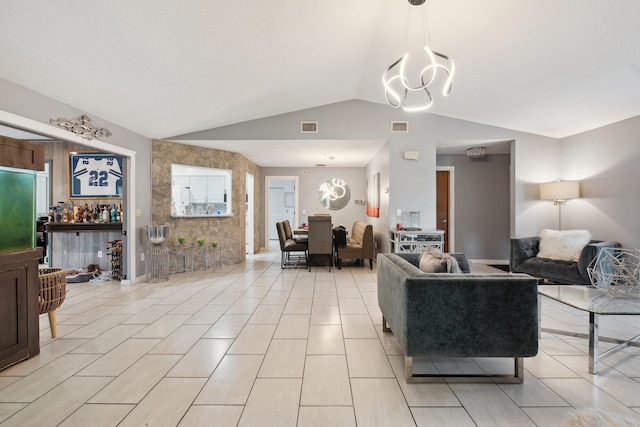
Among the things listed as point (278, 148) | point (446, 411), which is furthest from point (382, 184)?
point (446, 411)

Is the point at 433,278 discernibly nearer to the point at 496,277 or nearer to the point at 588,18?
the point at 496,277

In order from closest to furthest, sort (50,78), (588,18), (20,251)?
(20,251), (588,18), (50,78)

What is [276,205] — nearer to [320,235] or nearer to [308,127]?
[320,235]

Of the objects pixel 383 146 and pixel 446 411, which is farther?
pixel 383 146

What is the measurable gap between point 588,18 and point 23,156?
4.70 m

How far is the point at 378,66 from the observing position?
425 cm

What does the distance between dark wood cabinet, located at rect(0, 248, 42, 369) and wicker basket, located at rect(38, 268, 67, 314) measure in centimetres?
20

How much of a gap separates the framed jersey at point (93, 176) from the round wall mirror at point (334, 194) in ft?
15.7

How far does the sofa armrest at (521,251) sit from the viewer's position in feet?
15.4

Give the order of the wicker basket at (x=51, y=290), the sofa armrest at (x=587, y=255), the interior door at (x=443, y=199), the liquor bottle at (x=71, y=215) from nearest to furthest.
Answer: the wicker basket at (x=51, y=290), the sofa armrest at (x=587, y=255), the liquor bottle at (x=71, y=215), the interior door at (x=443, y=199)

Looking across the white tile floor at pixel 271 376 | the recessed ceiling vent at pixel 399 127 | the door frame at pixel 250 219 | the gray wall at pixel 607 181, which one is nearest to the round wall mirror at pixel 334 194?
the door frame at pixel 250 219

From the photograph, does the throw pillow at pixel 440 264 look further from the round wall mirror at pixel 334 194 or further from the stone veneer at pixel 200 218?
the round wall mirror at pixel 334 194

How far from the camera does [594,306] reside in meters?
2.23

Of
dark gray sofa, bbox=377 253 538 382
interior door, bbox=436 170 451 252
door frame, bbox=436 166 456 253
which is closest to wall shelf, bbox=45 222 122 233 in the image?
dark gray sofa, bbox=377 253 538 382
